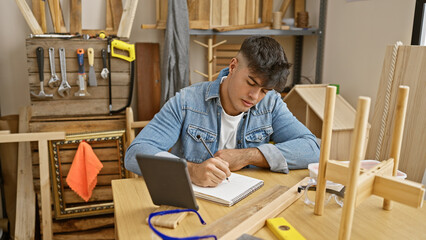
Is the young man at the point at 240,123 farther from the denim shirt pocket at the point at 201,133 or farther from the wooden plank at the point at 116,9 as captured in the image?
the wooden plank at the point at 116,9

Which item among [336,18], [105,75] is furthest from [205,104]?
[336,18]

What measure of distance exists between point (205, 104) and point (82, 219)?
1.38 m

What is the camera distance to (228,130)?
63.9 inches

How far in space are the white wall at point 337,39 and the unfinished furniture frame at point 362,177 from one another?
1.44m

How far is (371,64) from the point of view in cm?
238

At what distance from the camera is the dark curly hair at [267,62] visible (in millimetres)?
1403

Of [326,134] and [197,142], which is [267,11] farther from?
[326,134]

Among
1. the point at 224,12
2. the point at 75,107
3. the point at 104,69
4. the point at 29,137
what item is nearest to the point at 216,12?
the point at 224,12

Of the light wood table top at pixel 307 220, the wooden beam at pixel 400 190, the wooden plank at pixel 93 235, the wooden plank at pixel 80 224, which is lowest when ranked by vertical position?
the wooden plank at pixel 93 235

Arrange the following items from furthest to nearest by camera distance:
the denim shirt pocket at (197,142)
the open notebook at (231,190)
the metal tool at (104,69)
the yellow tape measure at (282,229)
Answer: the metal tool at (104,69) < the denim shirt pocket at (197,142) < the open notebook at (231,190) < the yellow tape measure at (282,229)

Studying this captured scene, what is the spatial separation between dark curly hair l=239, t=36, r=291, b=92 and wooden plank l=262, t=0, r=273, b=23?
1535mm

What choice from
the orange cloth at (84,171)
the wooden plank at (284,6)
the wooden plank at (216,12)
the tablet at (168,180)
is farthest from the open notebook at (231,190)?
the wooden plank at (284,6)

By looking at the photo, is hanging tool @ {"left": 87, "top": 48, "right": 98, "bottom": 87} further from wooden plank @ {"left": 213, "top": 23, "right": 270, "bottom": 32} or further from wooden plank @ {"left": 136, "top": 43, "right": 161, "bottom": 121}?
wooden plank @ {"left": 213, "top": 23, "right": 270, "bottom": 32}

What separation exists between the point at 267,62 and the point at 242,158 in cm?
39
